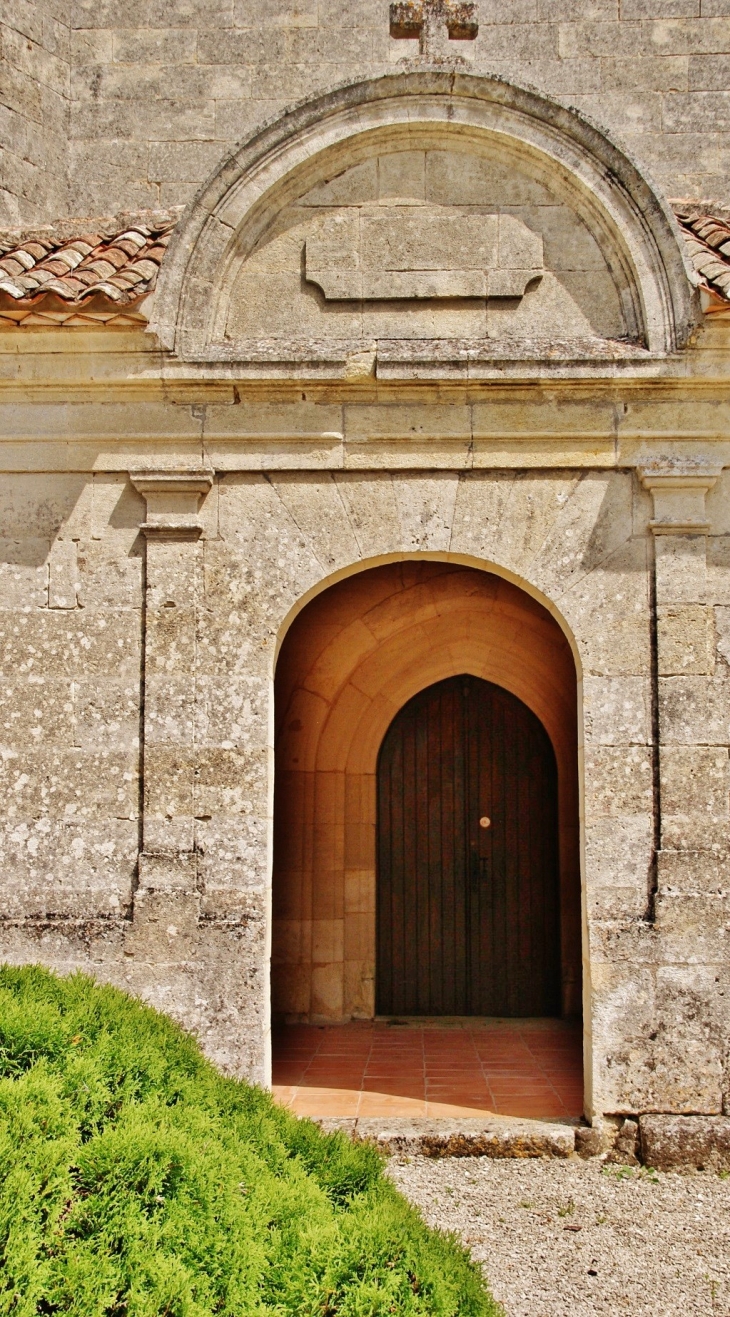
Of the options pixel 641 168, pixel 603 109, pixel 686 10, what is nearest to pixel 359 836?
pixel 641 168

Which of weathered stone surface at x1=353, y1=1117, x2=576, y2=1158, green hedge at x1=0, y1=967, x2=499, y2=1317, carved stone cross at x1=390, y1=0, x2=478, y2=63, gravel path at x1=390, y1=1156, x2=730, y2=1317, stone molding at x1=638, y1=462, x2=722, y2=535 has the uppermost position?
carved stone cross at x1=390, y1=0, x2=478, y2=63

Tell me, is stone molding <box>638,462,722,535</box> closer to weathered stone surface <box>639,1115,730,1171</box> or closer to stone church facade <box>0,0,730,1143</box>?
stone church facade <box>0,0,730,1143</box>

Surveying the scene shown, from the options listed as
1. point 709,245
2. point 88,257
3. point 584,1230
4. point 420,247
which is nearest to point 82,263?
point 88,257

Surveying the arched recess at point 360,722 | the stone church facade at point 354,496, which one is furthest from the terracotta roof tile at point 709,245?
the arched recess at point 360,722

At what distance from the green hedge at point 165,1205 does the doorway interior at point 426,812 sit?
3.34 meters

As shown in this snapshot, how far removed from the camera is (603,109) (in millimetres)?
6012

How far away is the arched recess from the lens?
21.7ft

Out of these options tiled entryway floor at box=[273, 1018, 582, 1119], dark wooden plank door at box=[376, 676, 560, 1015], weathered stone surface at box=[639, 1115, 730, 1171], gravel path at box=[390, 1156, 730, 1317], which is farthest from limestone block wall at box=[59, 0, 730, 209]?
gravel path at box=[390, 1156, 730, 1317]

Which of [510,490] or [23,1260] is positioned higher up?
[510,490]

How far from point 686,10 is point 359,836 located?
5.25 m

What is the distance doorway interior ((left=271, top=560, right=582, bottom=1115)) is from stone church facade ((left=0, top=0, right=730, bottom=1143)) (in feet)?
5.59

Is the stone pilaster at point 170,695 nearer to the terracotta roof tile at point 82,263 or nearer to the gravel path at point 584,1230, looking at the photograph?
the terracotta roof tile at point 82,263

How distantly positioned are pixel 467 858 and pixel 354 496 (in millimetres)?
2898

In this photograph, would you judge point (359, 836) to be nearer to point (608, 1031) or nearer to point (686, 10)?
point (608, 1031)
